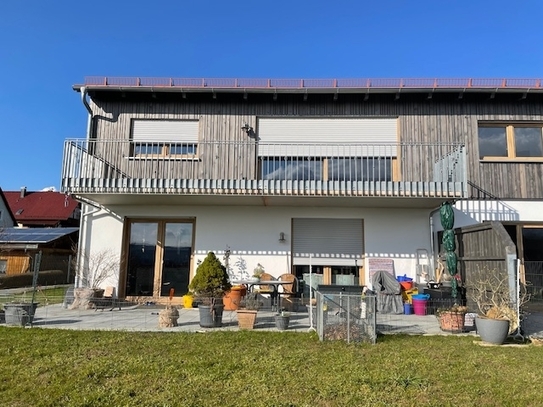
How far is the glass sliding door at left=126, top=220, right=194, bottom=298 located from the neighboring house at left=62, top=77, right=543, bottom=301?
28 millimetres

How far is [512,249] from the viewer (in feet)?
21.6

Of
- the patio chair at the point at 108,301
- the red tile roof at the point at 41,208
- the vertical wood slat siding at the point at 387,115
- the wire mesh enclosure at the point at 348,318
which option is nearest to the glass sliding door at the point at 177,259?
the patio chair at the point at 108,301

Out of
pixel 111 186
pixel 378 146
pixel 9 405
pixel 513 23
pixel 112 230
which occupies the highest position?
pixel 513 23

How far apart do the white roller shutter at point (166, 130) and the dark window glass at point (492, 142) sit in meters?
7.86

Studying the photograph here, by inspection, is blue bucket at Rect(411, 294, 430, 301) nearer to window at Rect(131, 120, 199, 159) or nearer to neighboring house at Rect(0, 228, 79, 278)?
window at Rect(131, 120, 199, 159)

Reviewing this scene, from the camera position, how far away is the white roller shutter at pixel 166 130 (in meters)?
11.0

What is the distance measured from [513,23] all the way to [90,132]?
476 inches

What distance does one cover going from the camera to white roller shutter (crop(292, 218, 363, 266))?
1030cm

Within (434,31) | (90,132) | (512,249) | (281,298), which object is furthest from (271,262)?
(434,31)

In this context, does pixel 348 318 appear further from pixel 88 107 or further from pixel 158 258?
pixel 88 107

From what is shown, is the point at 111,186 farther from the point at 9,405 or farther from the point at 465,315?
the point at 465,315

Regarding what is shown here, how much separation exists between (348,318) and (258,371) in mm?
1939

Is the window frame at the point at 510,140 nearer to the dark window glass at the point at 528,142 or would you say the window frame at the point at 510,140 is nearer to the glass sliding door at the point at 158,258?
the dark window glass at the point at 528,142

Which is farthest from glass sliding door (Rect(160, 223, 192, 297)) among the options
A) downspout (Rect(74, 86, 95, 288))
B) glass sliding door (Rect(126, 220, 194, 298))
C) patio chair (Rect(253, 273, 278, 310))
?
downspout (Rect(74, 86, 95, 288))
